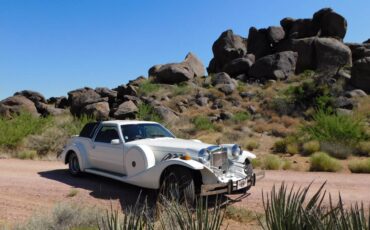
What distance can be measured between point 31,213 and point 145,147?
261 cm

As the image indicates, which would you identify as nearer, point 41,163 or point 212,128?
point 41,163

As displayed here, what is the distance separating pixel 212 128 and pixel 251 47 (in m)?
31.3

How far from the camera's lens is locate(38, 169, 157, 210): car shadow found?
8559 millimetres

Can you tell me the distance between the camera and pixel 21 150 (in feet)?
57.8

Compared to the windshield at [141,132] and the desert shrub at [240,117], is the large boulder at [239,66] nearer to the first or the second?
the desert shrub at [240,117]

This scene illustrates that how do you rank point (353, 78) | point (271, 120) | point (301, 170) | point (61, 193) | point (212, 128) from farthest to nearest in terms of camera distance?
1. point (353, 78)
2. point (271, 120)
3. point (212, 128)
4. point (301, 170)
5. point (61, 193)

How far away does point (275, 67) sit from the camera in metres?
45.4

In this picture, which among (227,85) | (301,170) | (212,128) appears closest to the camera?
(301,170)

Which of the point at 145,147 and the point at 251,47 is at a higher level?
the point at 251,47

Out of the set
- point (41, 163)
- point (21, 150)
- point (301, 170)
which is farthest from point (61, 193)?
point (21, 150)

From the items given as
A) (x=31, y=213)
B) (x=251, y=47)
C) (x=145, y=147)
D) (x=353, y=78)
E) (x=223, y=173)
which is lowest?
(x=31, y=213)

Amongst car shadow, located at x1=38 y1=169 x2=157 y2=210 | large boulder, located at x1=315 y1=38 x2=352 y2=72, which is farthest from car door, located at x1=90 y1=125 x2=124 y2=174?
large boulder, located at x1=315 y1=38 x2=352 y2=72

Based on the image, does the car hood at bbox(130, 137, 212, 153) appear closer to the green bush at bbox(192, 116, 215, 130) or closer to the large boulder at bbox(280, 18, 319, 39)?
the green bush at bbox(192, 116, 215, 130)

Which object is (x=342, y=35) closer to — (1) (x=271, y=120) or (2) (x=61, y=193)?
(1) (x=271, y=120)
